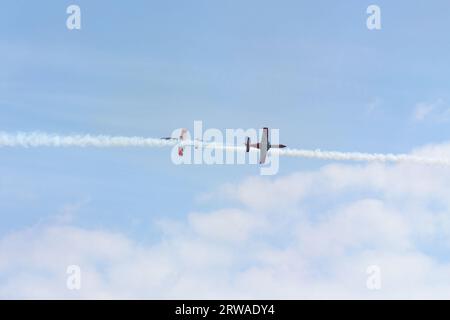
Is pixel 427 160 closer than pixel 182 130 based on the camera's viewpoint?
Yes

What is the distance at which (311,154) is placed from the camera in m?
116

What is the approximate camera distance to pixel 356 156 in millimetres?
116250
